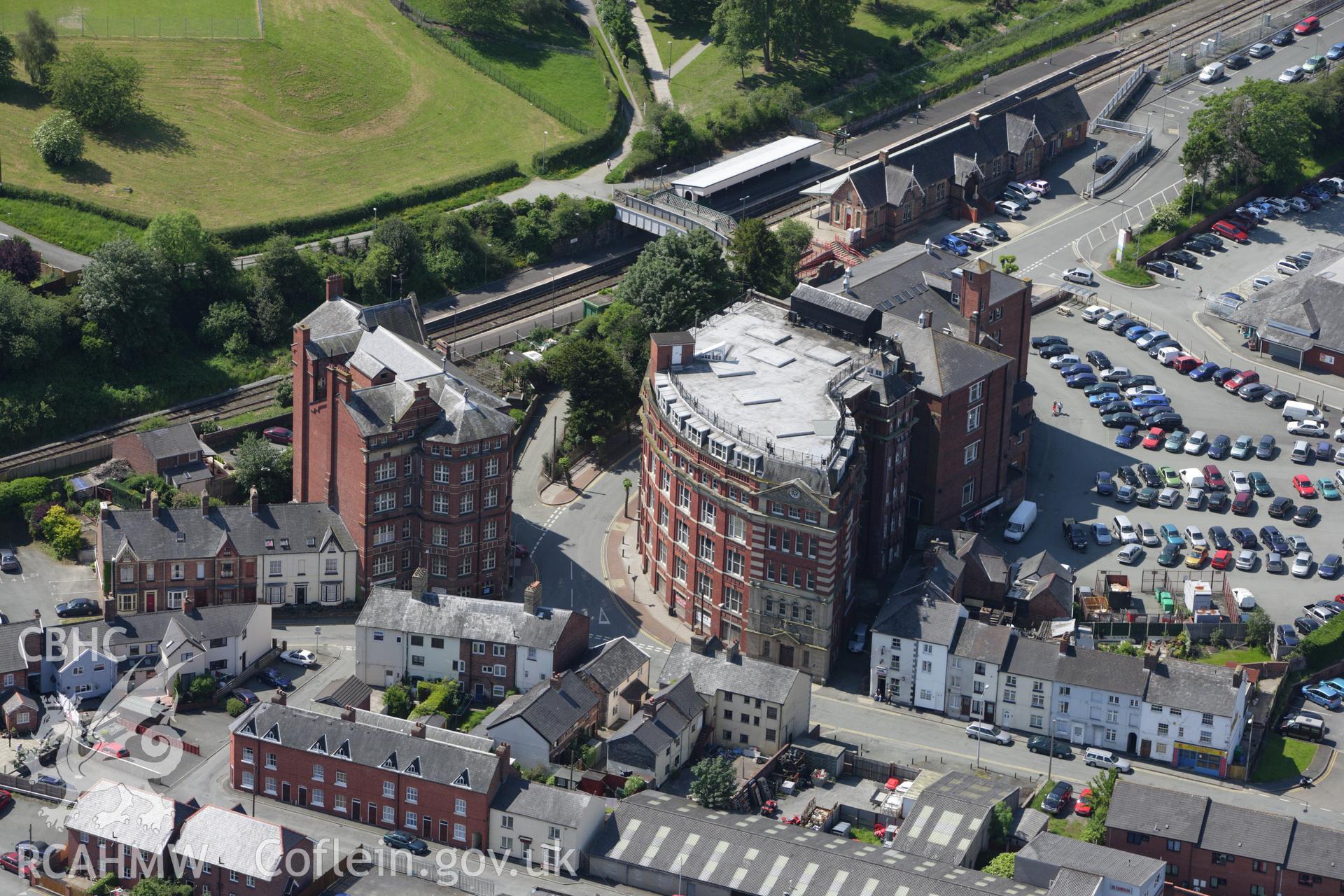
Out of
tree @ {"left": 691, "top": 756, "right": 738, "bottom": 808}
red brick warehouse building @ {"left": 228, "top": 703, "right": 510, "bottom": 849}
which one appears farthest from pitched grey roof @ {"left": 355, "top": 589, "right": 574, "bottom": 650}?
tree @ {"left": 691, "top": 756, "right": 738, "bottom": 808}

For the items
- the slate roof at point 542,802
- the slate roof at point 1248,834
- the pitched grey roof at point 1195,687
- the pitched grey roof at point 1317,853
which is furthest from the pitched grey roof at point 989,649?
the slate roof at point 542,802

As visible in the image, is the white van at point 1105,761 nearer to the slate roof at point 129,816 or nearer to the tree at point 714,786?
the tree at point 714,786

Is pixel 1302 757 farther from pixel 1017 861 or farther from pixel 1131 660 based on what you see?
pixel 1017 861

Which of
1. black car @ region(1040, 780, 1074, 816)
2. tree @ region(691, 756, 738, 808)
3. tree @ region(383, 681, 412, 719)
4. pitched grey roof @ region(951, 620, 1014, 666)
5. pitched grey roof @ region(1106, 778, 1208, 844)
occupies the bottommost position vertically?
tree @ region(383, 681, 412, 719)

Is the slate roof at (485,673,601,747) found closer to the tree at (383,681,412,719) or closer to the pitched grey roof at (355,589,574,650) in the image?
the pitched grey roof at (355,589,574,650)

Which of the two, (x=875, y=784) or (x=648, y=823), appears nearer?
(x=648, y=823)

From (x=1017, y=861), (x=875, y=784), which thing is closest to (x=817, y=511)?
(x=875, y=784)
